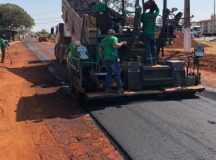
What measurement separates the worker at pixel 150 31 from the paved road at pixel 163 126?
1.21 metres

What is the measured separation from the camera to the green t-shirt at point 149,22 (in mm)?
7012

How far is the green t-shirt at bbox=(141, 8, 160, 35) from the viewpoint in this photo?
701 centimetres

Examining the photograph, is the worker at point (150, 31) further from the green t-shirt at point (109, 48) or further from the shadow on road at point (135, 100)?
the green t-shirt at point (109, 48)

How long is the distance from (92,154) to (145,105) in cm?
271

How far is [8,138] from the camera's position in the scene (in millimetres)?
4461

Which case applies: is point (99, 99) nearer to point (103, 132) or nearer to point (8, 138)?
point (103, 132)

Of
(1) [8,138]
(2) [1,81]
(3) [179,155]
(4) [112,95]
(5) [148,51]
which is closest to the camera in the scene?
(3) [179,155]

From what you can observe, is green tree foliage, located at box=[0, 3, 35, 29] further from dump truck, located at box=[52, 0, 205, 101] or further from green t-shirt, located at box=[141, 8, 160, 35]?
green t-shirt, located at box=[141, 8, 160, 35]

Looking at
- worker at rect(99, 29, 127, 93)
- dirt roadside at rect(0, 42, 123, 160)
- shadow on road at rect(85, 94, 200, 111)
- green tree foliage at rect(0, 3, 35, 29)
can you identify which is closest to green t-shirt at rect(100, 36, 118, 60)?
worker at rect(99, 29, 127, 93)

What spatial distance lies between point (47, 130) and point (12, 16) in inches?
2470

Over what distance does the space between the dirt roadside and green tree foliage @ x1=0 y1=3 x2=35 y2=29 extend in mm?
58186

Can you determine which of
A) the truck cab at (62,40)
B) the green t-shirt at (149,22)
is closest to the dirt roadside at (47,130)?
the green t-shirt at (149,22)

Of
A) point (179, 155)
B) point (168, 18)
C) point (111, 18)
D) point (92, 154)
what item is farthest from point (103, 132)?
point (168, 18)

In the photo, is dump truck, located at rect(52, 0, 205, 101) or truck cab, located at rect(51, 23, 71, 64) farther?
truck cab, located at rect(51, 23, 71, 64)
